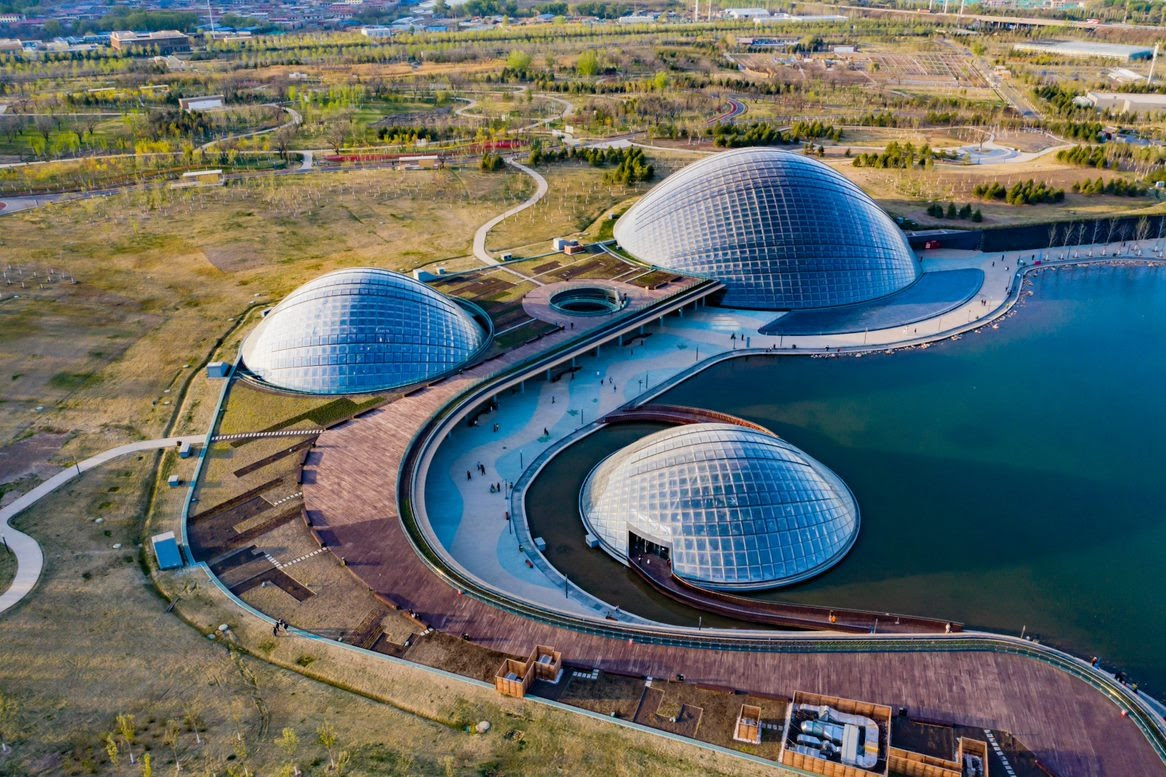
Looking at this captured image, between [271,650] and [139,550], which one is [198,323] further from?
[271,650]

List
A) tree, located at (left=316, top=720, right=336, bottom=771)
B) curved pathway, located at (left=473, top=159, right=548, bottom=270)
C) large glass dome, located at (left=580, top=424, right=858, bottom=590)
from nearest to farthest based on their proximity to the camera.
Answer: tree, located at (left=316, top=720, right=336, bottom=771)
large glass dome, located at (left=580, top=424, right=858, bottom=590)
curved pathway, located at (left=473, top=159, right=548, bottom=270)

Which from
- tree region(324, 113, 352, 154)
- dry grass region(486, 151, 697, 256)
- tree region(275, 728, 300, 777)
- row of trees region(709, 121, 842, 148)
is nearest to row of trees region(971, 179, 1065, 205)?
row of trees region(709, 121, 842, 148)

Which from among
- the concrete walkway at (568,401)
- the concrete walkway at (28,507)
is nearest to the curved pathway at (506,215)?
the concrete walkway at (568,401)

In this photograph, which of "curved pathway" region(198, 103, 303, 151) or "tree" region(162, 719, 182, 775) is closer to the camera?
"tree" region(162, 719, 182, 775)

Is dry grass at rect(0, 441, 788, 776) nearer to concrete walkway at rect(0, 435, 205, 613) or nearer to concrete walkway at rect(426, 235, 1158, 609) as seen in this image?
concrete walkway at rect(0, 435, 205, 613)

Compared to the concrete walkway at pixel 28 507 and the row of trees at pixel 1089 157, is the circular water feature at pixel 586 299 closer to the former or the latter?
the concrete walkway at pixel 28 507

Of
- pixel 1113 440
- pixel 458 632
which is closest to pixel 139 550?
pixel 458 632

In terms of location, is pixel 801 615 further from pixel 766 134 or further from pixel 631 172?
pixel 766 134
